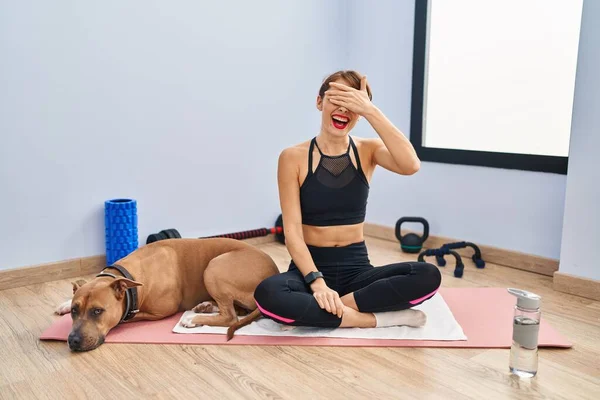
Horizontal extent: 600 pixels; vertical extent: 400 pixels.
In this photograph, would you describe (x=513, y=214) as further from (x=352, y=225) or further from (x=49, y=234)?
(x=49, y=234)

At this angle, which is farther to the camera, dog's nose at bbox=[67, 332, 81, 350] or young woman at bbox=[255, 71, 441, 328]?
young woman at bbox=[255, 71, 441, 328]

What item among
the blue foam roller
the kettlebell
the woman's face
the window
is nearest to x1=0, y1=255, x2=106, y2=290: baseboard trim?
the blue foam roller

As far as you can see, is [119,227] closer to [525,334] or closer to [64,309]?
[64,309]

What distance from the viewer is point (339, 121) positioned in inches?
82.6

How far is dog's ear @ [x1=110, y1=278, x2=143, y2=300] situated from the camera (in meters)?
1.97

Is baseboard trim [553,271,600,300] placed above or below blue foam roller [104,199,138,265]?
below

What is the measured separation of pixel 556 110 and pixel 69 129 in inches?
96.8

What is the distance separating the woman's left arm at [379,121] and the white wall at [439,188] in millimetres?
1215

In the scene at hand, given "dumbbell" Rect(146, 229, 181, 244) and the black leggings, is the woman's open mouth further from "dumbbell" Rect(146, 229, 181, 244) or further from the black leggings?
"dumbbell" Rect(146, 229, 181, 244)

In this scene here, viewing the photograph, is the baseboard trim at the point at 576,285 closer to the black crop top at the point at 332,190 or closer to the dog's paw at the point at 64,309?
the black crop top at the point at 332,190

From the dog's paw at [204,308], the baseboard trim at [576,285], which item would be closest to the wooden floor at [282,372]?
the dog's paw at [204,308]

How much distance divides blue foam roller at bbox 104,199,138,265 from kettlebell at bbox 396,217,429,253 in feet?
5.05

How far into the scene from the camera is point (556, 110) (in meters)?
2.89

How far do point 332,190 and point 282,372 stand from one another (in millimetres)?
719
